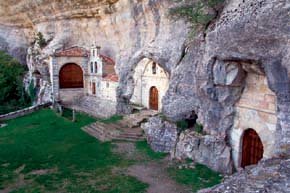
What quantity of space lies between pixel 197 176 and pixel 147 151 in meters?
4.12

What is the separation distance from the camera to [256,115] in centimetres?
1266

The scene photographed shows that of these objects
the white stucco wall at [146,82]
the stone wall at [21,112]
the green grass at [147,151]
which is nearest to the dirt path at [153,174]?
the green grass at [147,151]

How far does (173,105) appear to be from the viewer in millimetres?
16594

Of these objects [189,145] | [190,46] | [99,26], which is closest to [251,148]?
[189,145]

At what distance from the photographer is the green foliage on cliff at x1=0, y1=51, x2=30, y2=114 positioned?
32.6 meters

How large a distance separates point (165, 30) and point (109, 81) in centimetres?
778

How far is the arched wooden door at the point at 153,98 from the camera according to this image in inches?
885

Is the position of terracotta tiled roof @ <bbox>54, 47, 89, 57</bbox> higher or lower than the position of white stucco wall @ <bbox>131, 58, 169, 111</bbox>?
higher

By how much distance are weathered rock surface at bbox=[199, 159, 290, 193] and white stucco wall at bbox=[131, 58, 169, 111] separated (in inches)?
549

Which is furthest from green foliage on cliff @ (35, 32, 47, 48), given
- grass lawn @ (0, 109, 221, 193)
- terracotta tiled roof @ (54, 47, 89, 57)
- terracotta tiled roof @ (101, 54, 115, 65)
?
grass lawn @ (0, 109, 221, 193)

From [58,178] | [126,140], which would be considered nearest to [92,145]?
[126,140]

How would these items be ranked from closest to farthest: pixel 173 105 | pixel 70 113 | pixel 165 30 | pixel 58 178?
pixel 58 178
pixel 173 105
pixel 165 30
pixel 70 113

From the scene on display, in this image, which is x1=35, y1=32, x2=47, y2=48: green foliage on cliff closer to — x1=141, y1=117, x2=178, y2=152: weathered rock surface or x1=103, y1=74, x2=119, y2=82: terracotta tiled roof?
x1=103, y1=74, x2=119, y2=82: terracotta tiled roof

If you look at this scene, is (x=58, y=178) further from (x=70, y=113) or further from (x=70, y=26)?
(x=70, y=26)
